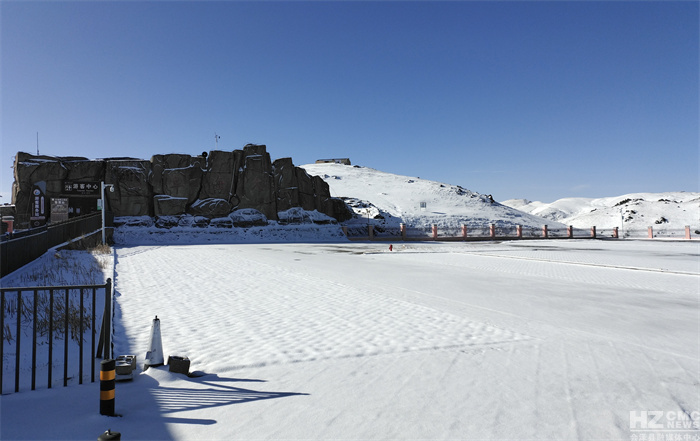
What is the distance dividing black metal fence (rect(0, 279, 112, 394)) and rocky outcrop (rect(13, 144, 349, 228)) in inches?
1404

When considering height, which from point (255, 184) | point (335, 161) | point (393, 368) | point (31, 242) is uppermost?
point (335, 161)

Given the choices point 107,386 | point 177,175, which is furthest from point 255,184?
point 107,386

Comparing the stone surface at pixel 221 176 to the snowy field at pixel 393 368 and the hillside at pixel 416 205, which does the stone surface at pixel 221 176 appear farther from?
the snowy field at pixel 393 368

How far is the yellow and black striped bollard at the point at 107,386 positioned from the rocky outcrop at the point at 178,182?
40.8 meters

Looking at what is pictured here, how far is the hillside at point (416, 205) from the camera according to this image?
198ft

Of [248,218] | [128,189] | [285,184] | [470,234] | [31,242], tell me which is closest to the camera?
[31,242]

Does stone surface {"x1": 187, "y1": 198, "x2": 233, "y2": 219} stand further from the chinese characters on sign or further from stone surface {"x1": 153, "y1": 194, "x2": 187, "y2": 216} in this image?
the chinese characters on sign

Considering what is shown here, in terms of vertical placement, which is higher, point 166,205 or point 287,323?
point 166,205

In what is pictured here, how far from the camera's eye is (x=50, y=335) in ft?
16.4

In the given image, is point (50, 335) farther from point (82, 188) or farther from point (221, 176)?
point (82, 188)

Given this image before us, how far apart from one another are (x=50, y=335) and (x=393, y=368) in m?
4.23

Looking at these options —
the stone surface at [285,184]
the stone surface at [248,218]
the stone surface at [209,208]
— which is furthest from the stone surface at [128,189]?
the stone surface at [285,184]

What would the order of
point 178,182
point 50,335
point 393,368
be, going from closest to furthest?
1. point 50,335
2. point 393,368
3. point 178,182

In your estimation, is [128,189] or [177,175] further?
[177,175]
